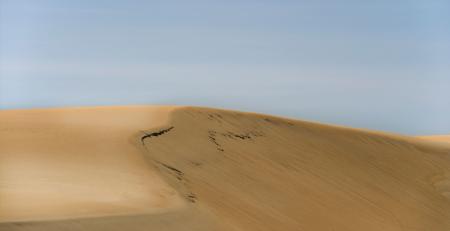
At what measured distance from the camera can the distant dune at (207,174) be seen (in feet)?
35.4

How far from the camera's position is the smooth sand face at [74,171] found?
33.7ft

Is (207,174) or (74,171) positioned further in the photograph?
(207,174)

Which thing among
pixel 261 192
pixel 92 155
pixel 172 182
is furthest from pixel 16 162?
pixel 261 192

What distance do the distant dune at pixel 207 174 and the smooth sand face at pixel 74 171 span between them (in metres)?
0.02

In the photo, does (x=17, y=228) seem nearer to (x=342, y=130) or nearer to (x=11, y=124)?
(x=11, y=124)

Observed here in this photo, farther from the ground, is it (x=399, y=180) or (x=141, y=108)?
(x=141, y=108)

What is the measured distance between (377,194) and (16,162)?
10314 millimetres

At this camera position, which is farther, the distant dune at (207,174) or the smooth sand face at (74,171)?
A: the distant dune at (207,174)

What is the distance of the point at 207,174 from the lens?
1572 centimetres

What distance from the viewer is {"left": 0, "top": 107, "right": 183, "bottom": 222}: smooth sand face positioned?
10.3 meters

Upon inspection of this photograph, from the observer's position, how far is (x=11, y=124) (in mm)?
17016

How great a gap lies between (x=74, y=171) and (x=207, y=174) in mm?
3800

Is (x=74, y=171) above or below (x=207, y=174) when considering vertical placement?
above

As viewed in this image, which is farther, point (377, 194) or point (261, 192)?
point (377, 194)
